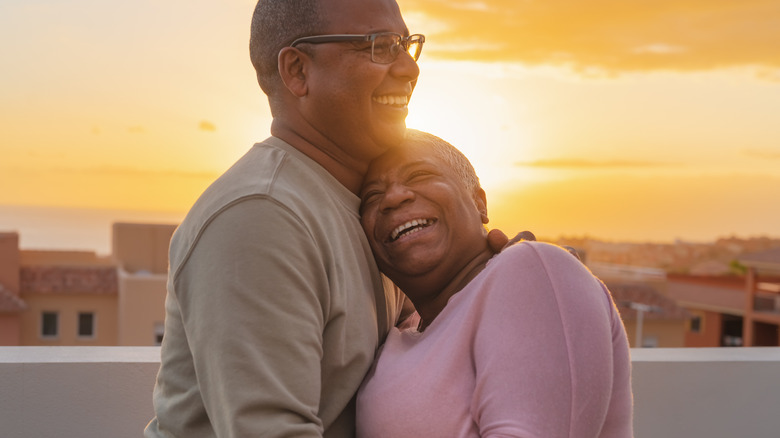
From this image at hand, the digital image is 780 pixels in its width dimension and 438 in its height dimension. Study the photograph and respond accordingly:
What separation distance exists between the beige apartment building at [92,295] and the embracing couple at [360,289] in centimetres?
2219

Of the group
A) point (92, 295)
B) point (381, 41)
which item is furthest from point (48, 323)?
point (381, 41)

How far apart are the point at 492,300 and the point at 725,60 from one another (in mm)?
27247

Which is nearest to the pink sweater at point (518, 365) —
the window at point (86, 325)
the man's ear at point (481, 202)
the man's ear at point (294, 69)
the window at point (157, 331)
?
the man's ear at point (481, 202)

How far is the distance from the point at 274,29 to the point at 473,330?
0.81 meters

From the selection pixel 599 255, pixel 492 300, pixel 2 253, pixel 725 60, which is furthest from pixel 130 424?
pixel 599 255

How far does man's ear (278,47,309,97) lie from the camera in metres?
1.80

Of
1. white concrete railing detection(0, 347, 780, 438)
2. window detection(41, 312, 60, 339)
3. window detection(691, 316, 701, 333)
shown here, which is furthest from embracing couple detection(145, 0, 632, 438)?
window detection(691, 316, 701, 333)

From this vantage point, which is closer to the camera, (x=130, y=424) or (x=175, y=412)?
(x=175, y=412)

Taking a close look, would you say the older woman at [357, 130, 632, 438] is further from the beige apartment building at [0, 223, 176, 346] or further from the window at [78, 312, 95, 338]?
the window at [78, 312, 95, 338]

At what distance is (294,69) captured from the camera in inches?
71.7

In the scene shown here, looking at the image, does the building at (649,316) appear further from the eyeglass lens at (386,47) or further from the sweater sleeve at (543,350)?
the sweater sleeve at (543,350)

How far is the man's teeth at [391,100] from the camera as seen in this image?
6.11ft

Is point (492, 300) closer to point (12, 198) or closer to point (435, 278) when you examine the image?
point (435, 278)

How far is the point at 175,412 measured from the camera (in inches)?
66.4
